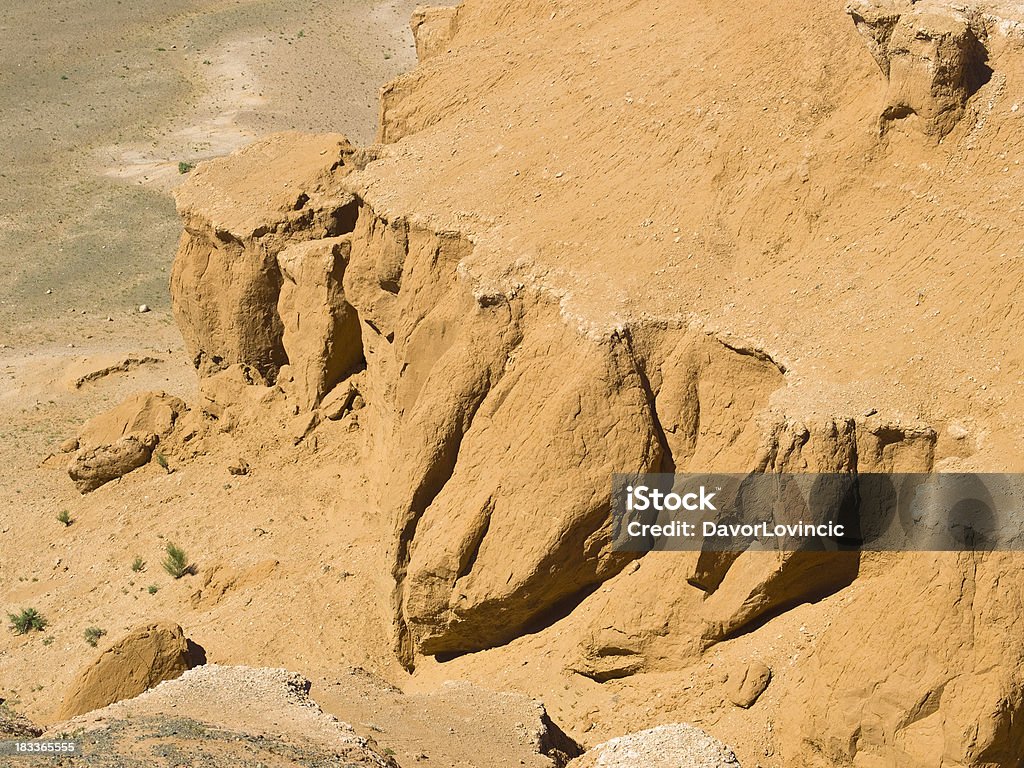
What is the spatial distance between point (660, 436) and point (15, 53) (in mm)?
49803

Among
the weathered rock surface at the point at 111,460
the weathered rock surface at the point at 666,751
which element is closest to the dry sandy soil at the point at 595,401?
the weathered rock surface at the point at 111,460

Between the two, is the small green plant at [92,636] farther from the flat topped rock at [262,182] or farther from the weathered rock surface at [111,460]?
the flat topped rock at [262,182]

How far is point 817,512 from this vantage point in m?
12.9

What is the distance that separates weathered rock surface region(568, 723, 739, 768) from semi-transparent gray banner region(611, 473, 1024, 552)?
221 cm

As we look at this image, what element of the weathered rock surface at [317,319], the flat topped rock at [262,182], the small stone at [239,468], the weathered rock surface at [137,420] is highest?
the flat topped rock at [262,182]

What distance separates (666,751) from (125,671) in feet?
28.5

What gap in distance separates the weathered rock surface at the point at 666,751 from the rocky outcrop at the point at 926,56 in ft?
25.6

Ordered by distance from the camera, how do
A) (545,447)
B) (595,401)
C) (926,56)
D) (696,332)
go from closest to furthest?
(926,56)
(696,332)
(595,401)
(545,447)

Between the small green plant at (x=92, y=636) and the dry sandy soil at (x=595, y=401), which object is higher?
the dry sandy soil at (x=595, y=401)

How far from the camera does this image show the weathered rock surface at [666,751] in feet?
39.4

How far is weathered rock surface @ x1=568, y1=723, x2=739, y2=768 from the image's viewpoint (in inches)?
473

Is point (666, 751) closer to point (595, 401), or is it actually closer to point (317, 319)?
point (595, 401)

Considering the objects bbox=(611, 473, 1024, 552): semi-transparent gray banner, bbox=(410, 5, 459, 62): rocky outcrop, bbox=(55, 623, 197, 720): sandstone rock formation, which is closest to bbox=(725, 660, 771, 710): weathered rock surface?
bbox=(611, 473, 1024, 552): semi-transparent gray banner

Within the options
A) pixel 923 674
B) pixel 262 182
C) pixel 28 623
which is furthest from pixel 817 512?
pixel 28 623
